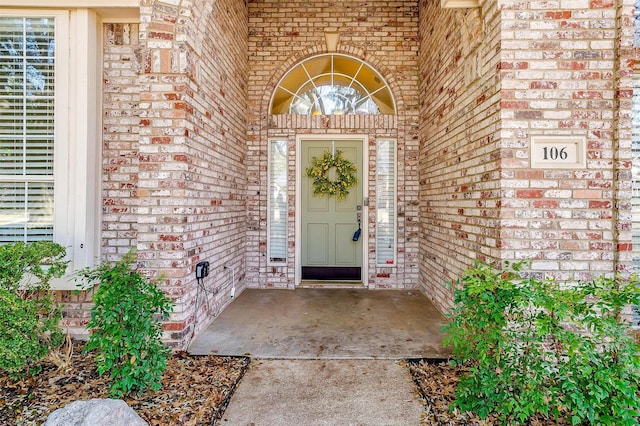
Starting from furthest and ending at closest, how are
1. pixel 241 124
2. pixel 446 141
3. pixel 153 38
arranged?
pixel 241 124
pixel 446 141
pixel 153 38

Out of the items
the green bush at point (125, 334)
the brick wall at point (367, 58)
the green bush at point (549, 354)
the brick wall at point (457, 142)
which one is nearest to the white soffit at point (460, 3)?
the brick wall at point (457, 142)

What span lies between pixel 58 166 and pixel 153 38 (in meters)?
1.30

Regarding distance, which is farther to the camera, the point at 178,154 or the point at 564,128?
the point at 178,154

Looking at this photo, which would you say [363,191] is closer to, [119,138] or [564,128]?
[564,128]

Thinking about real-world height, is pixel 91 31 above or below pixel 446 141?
above

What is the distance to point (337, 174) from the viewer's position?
476 centimetres

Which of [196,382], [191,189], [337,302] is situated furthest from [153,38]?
[337,302]

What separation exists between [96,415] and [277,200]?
11.2 feet

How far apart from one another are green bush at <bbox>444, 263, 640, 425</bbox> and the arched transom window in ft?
11.0

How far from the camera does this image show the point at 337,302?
402 cm

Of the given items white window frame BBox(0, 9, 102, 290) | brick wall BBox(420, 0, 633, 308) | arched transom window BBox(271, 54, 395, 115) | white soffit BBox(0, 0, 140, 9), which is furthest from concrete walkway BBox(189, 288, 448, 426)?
white soffit BBox(0, 0, 140, 9)

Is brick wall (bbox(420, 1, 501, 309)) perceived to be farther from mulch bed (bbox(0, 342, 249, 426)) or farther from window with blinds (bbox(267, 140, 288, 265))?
mulch bed (bbox(0, 342, 249, 426))

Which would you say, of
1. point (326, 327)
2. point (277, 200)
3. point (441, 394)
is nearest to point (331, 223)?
point (277, 200)

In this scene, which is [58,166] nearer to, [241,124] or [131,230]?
[131,230]
